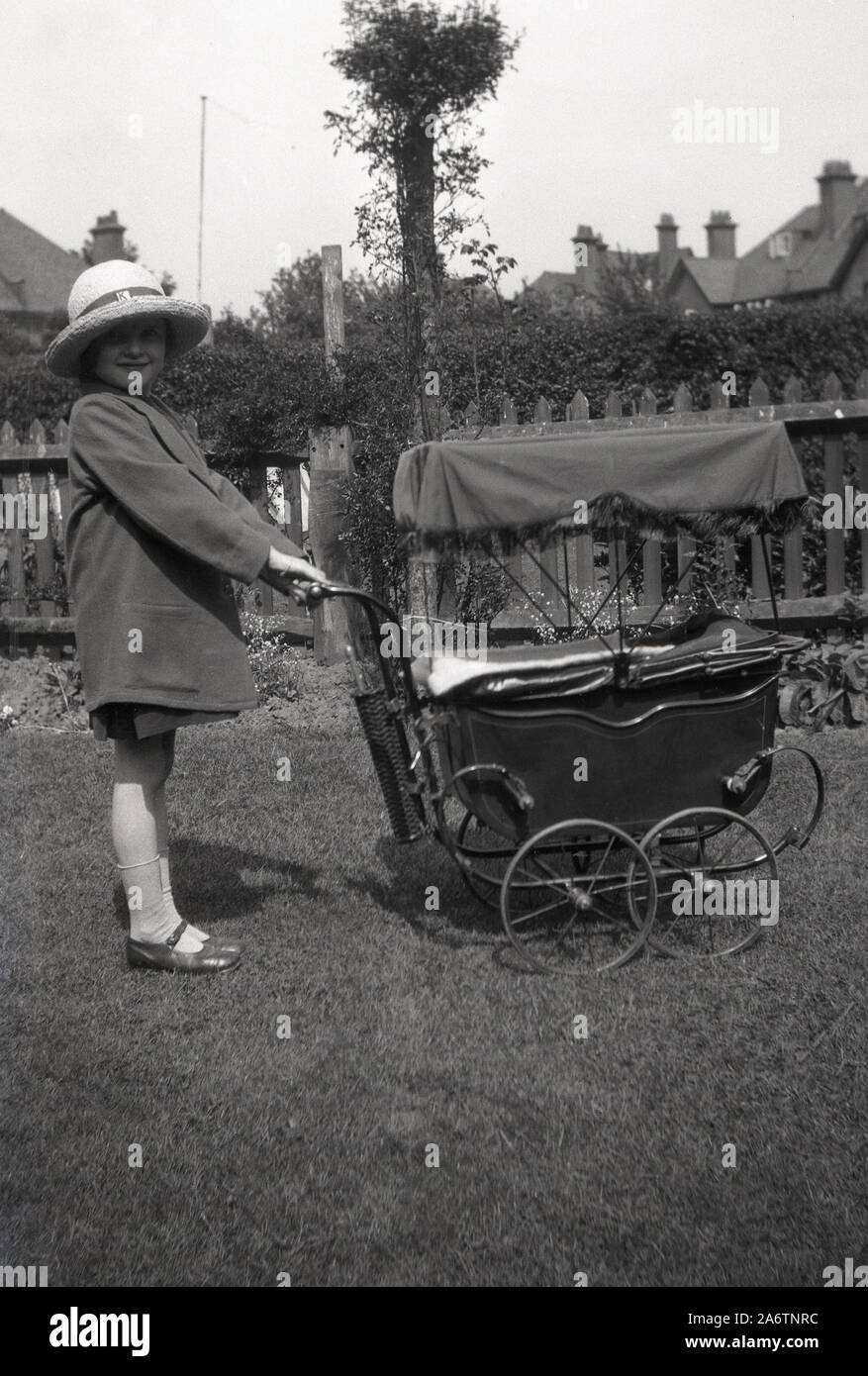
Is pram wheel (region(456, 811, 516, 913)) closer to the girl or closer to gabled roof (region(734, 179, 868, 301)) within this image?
the girl

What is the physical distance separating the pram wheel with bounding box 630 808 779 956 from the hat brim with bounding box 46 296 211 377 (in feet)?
6.79

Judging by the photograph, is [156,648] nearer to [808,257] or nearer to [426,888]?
[426,888]

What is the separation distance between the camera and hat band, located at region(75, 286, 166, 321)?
4.20 meters

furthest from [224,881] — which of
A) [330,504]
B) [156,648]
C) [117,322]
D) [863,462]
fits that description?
[863,462]

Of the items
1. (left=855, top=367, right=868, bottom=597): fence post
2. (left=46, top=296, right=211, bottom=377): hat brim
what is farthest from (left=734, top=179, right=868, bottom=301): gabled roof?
(left=46, top=296, right=211, bottom=377): hat brim

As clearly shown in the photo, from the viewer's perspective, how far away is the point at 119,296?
13.8 feet

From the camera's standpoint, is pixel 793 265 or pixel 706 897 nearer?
pixel 706 897

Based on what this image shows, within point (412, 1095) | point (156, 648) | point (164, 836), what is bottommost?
point (412, 1095)

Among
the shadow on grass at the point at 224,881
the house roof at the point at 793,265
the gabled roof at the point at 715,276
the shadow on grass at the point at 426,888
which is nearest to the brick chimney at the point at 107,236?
the house roof at the point at 793,265

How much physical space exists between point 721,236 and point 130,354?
71112mm

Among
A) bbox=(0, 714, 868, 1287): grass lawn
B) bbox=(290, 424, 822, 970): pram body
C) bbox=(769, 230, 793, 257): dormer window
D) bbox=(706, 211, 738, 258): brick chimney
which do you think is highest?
bbox=(706, 211, 738, 258): brick chimney

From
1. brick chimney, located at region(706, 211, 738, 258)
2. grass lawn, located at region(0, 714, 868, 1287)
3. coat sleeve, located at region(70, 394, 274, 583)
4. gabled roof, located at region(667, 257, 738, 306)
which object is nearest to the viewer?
grass lawn, located at region(0, 714, 868, 1287)

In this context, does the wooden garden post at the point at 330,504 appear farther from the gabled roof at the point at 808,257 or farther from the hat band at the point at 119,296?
the gabled roof at the point at 808,257

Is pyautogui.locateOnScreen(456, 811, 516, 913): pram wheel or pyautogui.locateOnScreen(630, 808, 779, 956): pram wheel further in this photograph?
pyautogui.locateOnScreen(456, 811, 516, 913): pram wheel
